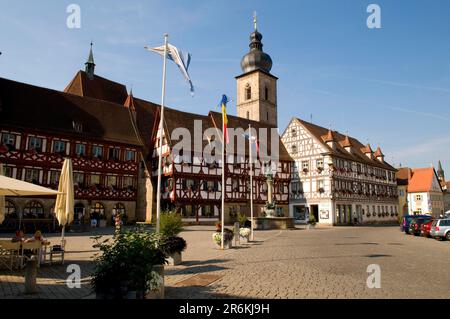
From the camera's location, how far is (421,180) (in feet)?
221

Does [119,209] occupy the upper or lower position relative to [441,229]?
upper

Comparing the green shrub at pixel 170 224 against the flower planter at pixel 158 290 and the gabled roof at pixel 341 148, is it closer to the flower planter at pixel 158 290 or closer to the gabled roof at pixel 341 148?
the flower planter at pixel 158 290

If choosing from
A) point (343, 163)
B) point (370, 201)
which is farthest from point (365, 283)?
point (370, 201)

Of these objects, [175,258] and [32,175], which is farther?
[32,175]

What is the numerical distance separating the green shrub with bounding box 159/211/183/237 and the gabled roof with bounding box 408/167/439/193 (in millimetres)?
63542

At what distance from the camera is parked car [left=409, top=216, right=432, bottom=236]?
89.6ft

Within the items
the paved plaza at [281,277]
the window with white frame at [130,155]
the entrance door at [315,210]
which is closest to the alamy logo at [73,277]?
the paved plaza at [281,277]

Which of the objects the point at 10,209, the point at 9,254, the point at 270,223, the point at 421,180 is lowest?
the point at 270,223

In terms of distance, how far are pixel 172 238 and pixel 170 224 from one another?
1.44 meters

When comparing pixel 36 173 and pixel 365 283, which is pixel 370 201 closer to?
pixel 36 173

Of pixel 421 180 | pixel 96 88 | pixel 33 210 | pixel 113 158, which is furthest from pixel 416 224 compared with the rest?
pixel 421 180

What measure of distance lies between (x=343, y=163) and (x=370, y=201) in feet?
28.3

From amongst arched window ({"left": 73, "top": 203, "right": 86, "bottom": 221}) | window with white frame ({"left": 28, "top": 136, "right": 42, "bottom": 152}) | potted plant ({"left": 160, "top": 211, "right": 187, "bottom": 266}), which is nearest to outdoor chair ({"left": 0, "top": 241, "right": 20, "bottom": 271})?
potted plant ({"left": 160, "top": 211, "right": 187, "bottom": 266})

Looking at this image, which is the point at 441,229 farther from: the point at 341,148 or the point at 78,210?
the point at 78,210
